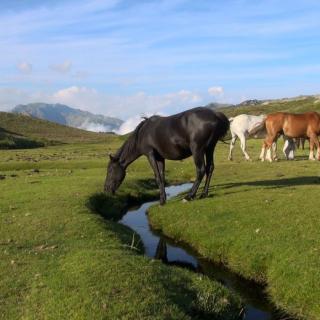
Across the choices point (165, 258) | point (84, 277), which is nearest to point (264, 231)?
point (165, 258)

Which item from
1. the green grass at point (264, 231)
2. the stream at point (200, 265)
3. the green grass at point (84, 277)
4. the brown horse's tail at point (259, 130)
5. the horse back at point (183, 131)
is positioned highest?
the horse back at point (183, 131)

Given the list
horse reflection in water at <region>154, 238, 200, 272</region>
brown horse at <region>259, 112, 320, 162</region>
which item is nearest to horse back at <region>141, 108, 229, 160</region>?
horse reflection in water at <region>154, 238, 200, 272</region>

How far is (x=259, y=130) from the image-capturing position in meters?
36.1

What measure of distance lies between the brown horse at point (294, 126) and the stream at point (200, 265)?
15200 mm

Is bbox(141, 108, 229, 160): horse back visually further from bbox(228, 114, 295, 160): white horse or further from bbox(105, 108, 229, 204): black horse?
bbox(228, 114, 295, 160): white horse

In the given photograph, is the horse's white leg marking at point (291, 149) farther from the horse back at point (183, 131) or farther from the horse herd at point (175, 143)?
the horse back at point (183, 131)

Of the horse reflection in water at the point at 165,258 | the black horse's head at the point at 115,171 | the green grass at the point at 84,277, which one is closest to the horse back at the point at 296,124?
the black horse's head at the point at 115,171

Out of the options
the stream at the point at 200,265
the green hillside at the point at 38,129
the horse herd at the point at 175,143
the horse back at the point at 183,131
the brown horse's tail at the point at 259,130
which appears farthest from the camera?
the green hillside at the point at 38,129

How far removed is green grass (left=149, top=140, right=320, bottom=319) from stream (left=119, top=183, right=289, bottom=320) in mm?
246

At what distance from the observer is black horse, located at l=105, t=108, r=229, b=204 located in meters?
19.1

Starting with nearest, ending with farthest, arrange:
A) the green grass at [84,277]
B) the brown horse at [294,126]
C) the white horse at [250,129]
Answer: the green grass at [84,277] → the brown horse at [294,126] → the white horse at [250,129]

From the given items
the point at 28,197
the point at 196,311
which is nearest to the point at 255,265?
the point at 196,311

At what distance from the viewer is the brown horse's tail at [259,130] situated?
3575 cm

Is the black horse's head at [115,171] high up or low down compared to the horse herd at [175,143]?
down
